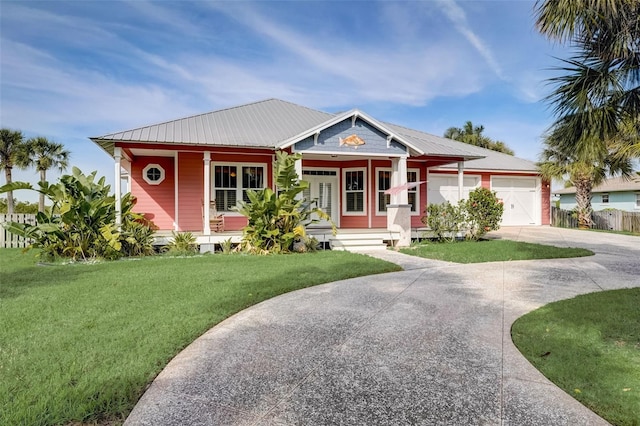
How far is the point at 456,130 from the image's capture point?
3956 centimetres

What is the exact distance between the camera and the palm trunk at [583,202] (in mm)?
21250

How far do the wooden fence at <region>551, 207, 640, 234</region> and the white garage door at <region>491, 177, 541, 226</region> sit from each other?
1670 millimetres

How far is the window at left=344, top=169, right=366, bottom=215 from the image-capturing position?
1578cm

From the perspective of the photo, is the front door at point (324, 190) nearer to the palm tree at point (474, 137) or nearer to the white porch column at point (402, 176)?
the white porch column at point (402, 176)

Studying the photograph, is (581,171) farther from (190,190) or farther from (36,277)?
(36,277)

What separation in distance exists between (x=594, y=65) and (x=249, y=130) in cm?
1062

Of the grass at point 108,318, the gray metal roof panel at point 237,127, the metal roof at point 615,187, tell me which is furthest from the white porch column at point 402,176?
the metal roof at point 615,187

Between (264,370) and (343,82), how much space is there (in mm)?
19627

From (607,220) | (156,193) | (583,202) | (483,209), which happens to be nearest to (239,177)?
(156,193)

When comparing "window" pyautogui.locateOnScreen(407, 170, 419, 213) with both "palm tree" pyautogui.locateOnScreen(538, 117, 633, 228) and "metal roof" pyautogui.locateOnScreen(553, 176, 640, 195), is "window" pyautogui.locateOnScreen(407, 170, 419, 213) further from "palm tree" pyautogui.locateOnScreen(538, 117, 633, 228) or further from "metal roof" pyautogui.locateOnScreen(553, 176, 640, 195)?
"metal roof" pyautogui.locateOnScreen(553, 176, 640, 195)

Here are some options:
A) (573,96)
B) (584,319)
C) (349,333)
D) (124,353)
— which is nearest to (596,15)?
(573,96)

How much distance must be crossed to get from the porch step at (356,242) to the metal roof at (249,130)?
142 inches

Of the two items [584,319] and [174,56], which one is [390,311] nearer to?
[584,319]

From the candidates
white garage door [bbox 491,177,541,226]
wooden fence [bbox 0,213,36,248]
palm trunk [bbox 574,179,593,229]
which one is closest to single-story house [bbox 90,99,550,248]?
wooden fence [bbox 0,213,36,248]
